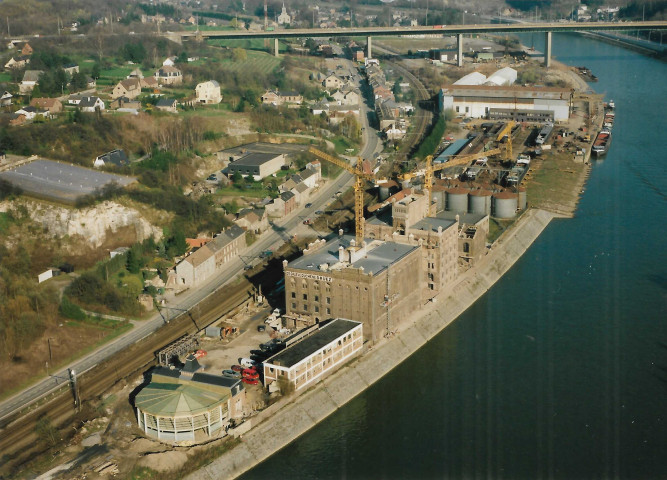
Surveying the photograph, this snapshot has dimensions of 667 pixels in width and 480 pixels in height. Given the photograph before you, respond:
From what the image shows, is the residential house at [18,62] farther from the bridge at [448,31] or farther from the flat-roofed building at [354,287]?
the flat-roofed building at [354,287]

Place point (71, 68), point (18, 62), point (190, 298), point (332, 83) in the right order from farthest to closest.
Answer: point (332, 83) → point (18, 62) → point (71, 68) → point (190, 298)

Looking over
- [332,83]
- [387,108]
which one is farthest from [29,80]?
[332,83]

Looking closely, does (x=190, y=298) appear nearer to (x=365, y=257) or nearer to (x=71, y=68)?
(x=365, y=257)

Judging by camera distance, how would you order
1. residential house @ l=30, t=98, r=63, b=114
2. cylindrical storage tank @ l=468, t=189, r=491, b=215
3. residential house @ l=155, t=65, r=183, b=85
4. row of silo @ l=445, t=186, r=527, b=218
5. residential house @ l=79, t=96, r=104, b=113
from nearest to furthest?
cylindrical storage tank @ l=468, t=189, r=491, b=215 < row of silo @ l=445, t=186, r=527, b=218 < residential house @ l=30, t=98, r=63, b=114 < residential house @ l=79, t=96, r=104, b=113 < residential house @ l=155, t=65, r=183, b=85

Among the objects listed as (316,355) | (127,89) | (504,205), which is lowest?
(504,205)

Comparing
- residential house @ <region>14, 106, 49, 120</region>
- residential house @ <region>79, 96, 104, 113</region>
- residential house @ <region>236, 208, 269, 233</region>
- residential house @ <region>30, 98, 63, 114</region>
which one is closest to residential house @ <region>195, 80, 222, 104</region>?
residential house @ <region>79, 96, 104, 113</region>

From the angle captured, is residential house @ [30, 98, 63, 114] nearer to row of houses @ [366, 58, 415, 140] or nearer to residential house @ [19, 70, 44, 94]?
residential house @ [19, 70, 44, 94]
